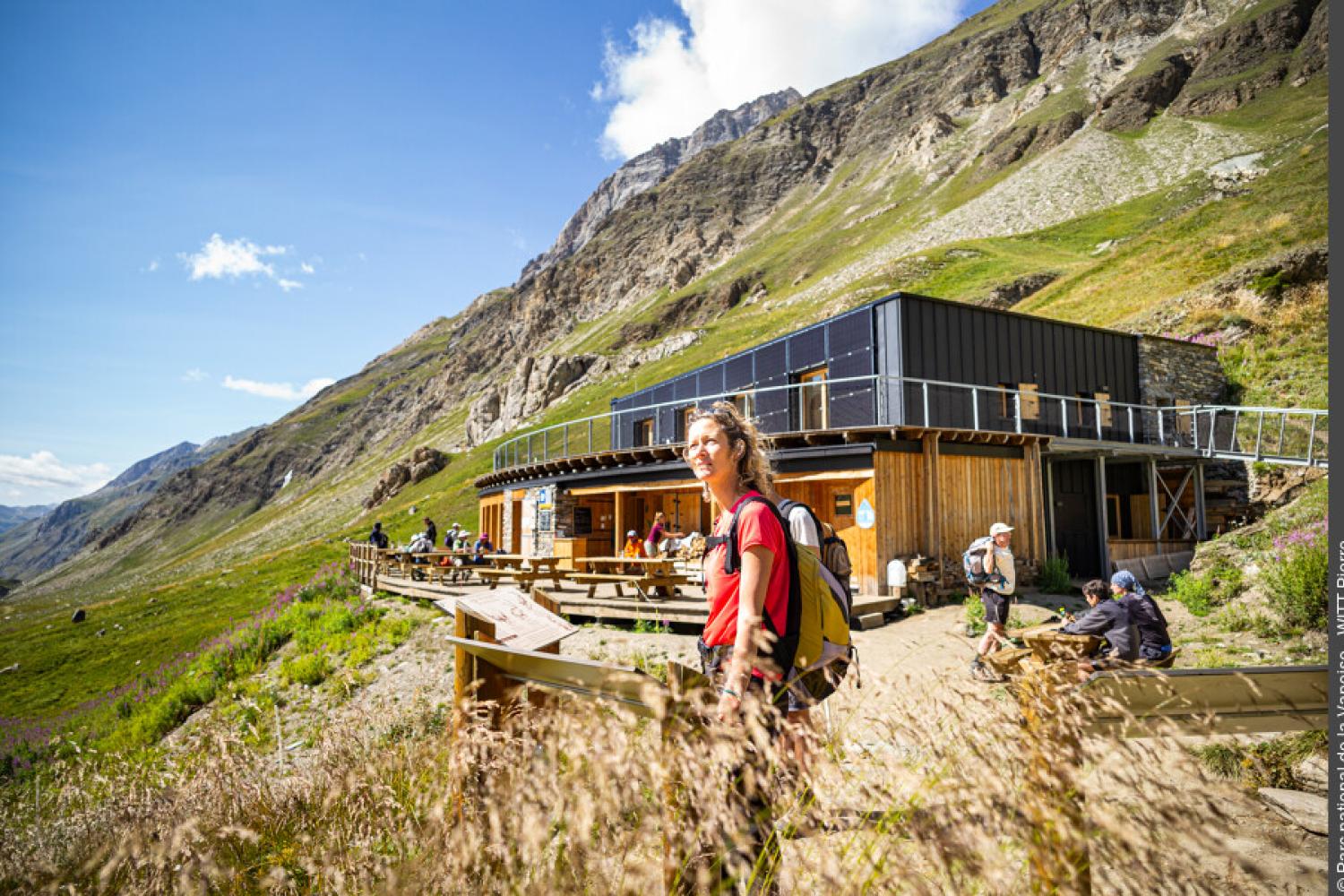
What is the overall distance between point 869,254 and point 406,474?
183 ft

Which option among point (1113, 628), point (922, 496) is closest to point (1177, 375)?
point (922, 496)

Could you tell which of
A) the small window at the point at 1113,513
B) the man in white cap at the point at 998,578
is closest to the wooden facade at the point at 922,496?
the man in white cap at the point at 998,578

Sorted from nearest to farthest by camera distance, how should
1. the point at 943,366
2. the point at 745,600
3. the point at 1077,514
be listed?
the point at 745,600 < the point at 943,366 < the point at 1077,514

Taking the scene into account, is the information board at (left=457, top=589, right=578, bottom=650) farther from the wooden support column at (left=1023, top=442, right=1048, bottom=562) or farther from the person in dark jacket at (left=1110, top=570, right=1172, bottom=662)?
the wooden support column at (left=1023, top=442, right=1048, bottom=562)

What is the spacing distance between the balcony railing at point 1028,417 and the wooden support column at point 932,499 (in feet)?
2.24

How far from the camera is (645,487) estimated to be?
729 inches

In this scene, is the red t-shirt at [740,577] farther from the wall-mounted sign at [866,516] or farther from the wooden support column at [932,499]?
the wooden support column at [932,499]

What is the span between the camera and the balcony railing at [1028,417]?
1645cm

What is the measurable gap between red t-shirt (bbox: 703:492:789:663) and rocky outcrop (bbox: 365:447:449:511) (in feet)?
235

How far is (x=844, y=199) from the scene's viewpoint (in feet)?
354

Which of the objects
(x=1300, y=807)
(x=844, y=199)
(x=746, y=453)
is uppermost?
(x=844, y=199)

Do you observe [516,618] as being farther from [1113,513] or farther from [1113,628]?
[1113,513]

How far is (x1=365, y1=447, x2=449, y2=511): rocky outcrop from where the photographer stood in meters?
69.3

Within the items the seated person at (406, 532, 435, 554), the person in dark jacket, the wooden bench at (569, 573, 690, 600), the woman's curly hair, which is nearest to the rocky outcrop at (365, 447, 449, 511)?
the seated person at (406, 532, 435, 554)
